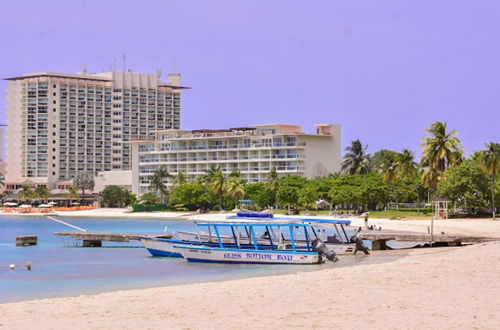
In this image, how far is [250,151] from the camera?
154 m

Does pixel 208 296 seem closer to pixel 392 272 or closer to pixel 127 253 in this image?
pixel 392 272

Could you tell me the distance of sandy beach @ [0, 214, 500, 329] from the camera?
747 inches

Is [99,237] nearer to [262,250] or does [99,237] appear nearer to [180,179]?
[262,250]

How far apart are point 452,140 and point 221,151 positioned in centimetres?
7038

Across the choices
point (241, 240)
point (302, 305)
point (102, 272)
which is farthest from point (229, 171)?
point (302, 305)

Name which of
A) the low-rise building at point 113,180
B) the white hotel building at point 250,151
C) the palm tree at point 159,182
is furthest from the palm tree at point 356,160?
the low-rise building at point 113,180

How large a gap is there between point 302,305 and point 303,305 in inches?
1.1

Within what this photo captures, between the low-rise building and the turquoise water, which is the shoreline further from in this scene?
the low-rise building

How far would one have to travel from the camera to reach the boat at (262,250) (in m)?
39.4

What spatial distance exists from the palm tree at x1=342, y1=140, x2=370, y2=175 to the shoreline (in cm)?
10252

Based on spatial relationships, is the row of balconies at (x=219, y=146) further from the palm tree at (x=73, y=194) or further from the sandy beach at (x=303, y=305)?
the sandy beach at (x=303, y=305)

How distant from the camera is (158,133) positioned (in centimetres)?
17038

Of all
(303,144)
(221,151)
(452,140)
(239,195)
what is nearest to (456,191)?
(452,140)

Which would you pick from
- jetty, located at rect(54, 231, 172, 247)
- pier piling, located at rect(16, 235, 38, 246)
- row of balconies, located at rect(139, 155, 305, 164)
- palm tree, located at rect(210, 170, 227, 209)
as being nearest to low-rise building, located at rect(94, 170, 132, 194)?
row of balconies, located at rect(139, 155, 305, 164)
